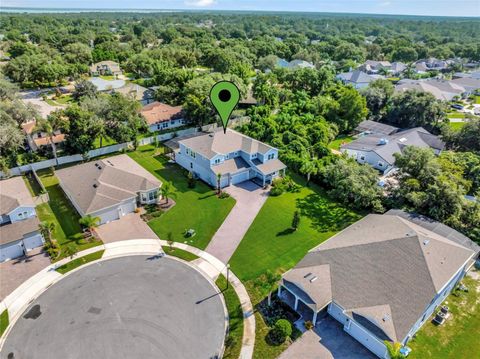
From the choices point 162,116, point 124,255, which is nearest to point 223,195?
point 124,255

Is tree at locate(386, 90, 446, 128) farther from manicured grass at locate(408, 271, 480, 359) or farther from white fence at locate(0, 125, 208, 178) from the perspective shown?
manicured grass at locate(408, 271, 480, 359)

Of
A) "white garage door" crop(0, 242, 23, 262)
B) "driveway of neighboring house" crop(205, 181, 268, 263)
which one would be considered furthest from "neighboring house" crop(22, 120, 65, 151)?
"driveway of neighboring house" crop(205, 181, 268, 263)

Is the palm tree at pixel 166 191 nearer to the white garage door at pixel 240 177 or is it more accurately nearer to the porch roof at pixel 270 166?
the white garage door at pixel 240 177

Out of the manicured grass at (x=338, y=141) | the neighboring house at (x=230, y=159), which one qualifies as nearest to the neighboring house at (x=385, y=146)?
the manicured grass at (x=338, y=141)

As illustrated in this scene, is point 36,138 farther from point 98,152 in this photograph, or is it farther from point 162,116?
point 162,116

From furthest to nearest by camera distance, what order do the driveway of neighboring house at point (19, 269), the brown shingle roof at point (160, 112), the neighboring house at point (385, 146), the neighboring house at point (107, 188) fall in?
the brown shingle roof at point (160, 112) < the neighboring house at point (385, 146) < the neighboring house at point (107, 188) < the driveway of neighboring house at point (19, 269)
